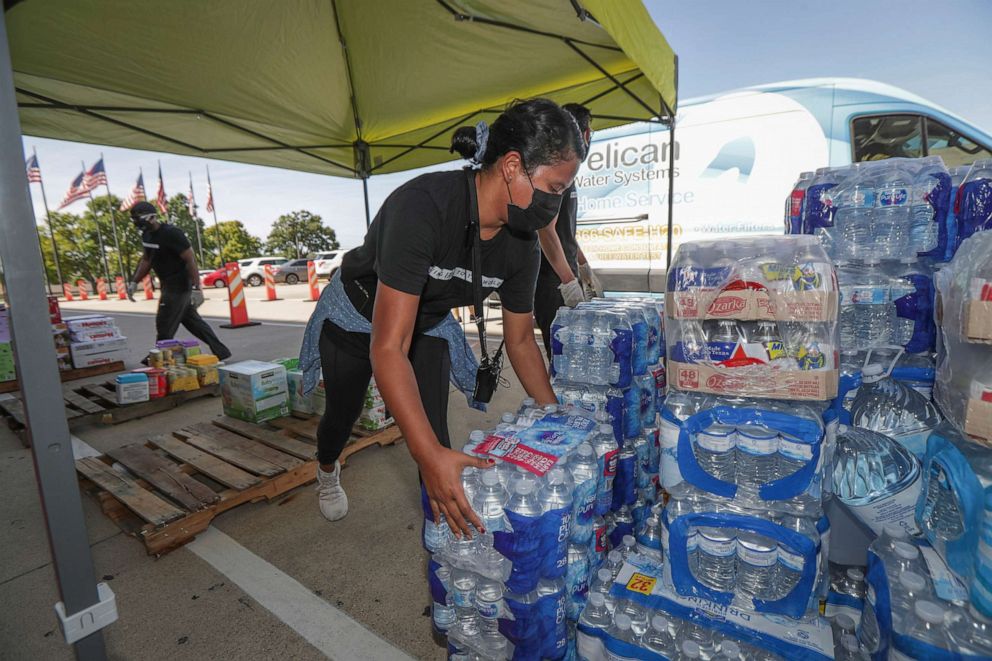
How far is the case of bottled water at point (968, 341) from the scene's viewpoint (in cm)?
117

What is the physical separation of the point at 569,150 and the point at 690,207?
6.28m

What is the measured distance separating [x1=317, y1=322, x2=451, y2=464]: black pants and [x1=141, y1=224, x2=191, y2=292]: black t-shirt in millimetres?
4968

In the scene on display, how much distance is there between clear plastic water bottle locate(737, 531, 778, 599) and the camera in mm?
1616

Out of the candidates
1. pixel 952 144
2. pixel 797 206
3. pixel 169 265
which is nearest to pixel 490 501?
pixel 797 206

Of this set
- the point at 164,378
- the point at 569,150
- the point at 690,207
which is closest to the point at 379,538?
the point at 569,150

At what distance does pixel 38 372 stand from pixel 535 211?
5.69ft

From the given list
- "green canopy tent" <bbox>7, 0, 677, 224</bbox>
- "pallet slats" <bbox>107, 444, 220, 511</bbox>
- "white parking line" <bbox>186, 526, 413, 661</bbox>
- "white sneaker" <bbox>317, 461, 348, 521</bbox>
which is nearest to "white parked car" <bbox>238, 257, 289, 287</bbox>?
"green canopy tent" <bbox>7, 0, 677, 224</bbox>

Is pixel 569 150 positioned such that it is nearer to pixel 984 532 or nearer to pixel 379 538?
pixel 984 532

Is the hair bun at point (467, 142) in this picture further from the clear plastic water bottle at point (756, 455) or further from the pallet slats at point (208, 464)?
the pallet slats at point (208, 464)

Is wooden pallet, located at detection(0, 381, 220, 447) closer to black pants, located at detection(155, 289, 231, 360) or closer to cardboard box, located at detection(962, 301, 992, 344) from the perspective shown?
black pants, located at detection(155, 289, 231, 360)

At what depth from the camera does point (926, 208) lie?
6.07 ft

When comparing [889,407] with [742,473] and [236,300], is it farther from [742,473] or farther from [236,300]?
[236,300]

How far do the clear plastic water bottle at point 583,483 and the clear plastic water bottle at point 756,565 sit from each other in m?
0.53

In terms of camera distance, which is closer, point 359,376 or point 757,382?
point 757,382
